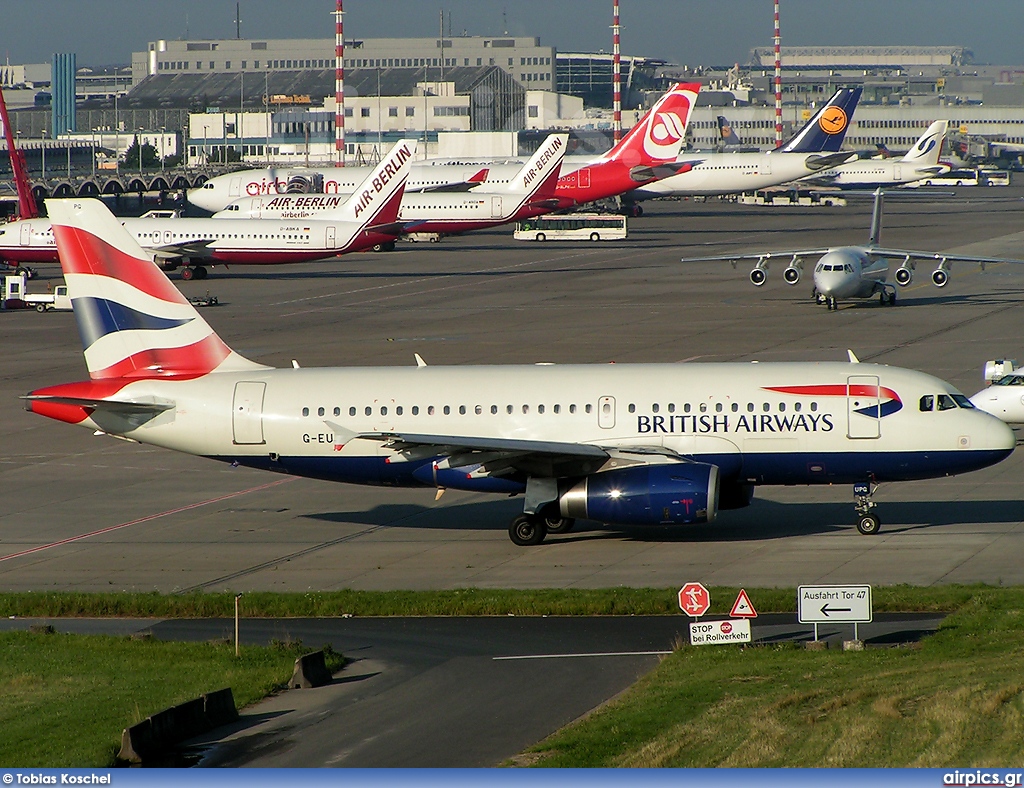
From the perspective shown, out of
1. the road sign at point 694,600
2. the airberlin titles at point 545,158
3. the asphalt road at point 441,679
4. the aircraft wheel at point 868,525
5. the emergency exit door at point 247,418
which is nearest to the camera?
the asphalt road at point 441,679

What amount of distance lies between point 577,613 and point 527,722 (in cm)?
708

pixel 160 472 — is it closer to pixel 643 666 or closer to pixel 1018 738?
pixel 643 666

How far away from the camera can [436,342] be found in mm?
70500

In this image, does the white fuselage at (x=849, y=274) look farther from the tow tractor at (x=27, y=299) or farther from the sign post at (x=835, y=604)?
the sign post at (x=835, y=604)

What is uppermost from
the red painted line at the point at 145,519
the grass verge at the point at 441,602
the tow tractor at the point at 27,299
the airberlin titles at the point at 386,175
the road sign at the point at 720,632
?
the airberlin titles at the point at 386,175

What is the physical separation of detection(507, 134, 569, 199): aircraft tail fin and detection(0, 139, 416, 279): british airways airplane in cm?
2334

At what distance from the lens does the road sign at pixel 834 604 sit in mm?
22938

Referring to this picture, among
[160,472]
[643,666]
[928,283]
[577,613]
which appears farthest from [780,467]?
[928,283]

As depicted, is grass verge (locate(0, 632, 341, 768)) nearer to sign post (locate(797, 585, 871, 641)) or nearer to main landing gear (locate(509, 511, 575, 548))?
sign post (locate(797, 585, 871, 641))

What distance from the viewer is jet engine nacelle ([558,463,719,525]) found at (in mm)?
31016

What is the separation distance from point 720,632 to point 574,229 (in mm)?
120270

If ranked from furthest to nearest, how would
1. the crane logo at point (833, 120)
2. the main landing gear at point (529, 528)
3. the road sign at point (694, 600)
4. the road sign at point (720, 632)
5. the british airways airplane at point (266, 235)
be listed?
the crane logo at point (833, 120) < the british airways airplane at point (266, 235) < the main landing gear at point (529, 528) < the road sign at point (694, 600) < the road sign at point (720, 632)

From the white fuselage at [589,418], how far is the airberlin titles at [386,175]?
68.3m

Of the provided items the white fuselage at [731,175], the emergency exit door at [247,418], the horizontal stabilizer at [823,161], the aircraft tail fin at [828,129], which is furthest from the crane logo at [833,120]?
the emergency exit door at [247,418]
